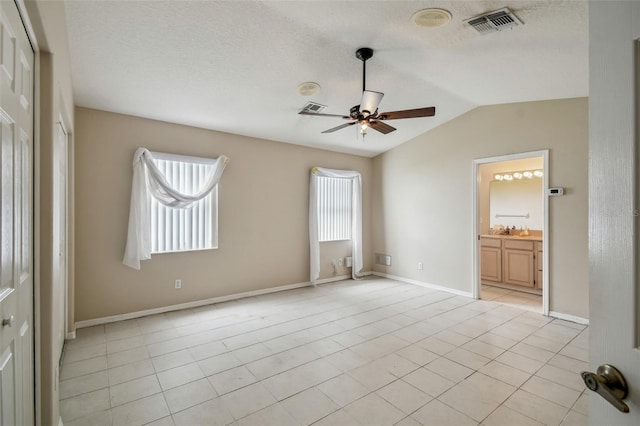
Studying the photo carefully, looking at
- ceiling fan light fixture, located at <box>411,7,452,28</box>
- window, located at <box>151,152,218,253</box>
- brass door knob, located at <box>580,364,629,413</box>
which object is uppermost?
ceiling fan light fixture, located at <box>411,7,452,28</box>

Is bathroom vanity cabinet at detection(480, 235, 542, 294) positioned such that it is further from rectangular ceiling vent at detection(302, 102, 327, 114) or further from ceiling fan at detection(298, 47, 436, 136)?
rectangular ceiling vent at detection(302, 102, 327, 114)

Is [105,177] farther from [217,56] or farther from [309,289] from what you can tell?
[309,289]

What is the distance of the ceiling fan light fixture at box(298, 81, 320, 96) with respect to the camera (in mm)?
3568

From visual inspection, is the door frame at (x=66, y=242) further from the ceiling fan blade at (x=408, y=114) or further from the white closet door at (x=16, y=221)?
the ceiling fan blade at (x=408, y=114)

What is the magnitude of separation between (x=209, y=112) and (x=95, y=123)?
1.32 m

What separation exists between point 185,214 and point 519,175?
5.99m

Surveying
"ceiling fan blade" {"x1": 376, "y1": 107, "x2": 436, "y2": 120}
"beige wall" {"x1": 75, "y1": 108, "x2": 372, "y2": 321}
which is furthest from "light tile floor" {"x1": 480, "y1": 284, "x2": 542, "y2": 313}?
"ceiling fan blade" {"x1": 376, "y1": 107, "x2": 436, "y2": 120}

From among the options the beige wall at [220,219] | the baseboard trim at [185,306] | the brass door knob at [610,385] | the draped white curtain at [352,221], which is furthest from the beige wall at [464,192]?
the brass door knob at [610,385]

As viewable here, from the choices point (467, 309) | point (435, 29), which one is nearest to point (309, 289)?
point (467, 309)

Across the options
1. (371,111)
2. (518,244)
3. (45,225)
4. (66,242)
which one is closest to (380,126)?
(371,111)

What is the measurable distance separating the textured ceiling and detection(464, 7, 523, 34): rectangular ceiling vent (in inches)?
2.3

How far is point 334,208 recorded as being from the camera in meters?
6.16

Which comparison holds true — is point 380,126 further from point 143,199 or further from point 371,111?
point 143,199

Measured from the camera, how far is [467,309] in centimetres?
440
